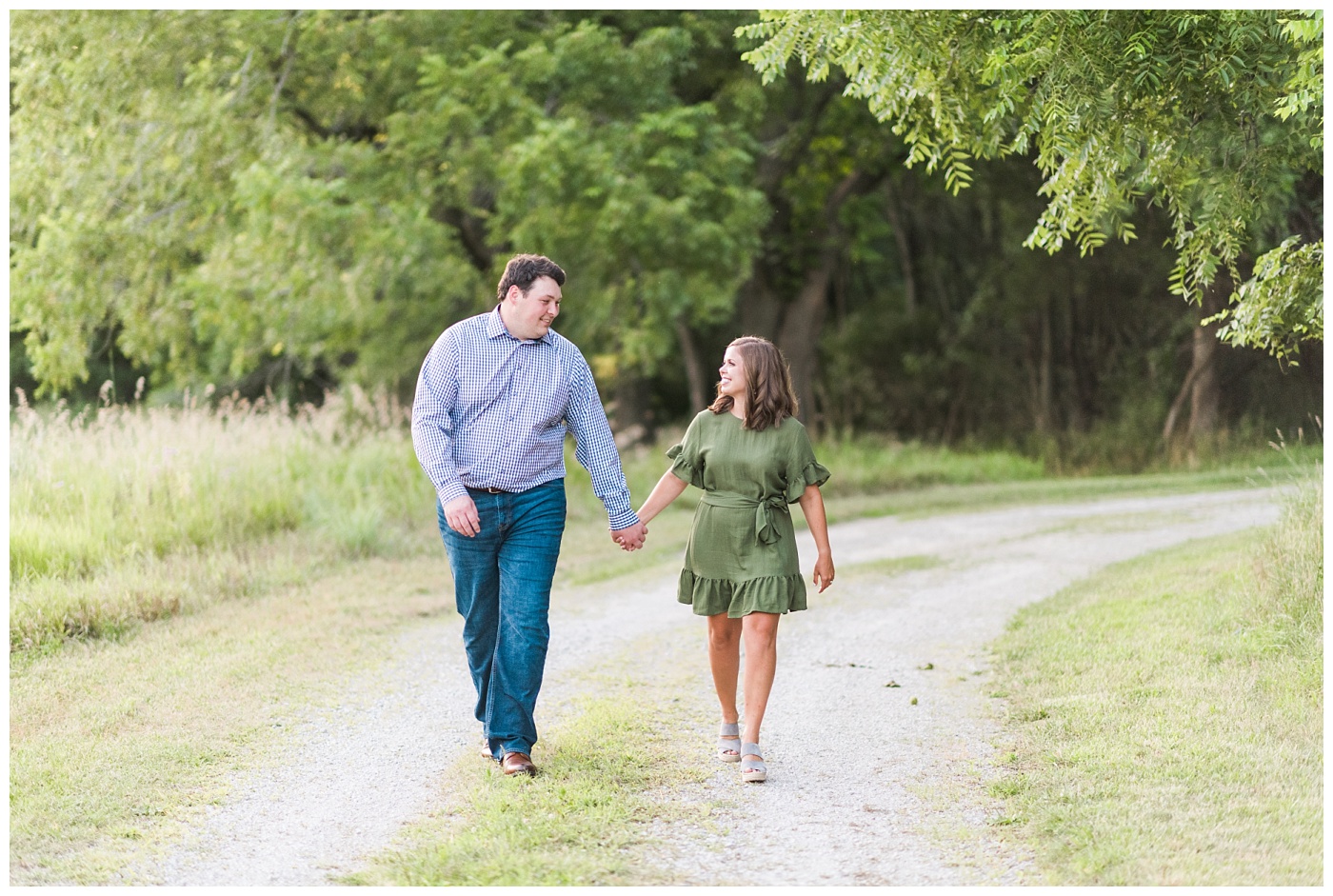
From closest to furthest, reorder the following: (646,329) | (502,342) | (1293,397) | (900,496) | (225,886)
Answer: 1. (225,886)
2. (502,342)
3. (646,329)
4. (900,496)
5. (1293,397)

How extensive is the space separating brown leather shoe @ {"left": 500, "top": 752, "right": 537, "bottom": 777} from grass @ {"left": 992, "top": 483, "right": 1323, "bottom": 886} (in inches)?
69.9

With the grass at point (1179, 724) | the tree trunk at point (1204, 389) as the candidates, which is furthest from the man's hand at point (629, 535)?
the tree trunk at point (1204, 389)

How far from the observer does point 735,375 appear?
520 cm

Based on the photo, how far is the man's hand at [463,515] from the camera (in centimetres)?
492

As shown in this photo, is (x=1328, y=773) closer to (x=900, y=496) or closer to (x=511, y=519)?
(x=511, y=519)

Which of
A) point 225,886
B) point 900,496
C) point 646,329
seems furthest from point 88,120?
point 225,886

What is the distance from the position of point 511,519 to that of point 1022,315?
2413 centimetres

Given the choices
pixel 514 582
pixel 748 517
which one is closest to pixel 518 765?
pixel 514 582

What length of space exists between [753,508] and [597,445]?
2.35 ft

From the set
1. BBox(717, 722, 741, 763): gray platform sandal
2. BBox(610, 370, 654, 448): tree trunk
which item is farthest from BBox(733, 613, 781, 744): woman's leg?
BBox(610, 370, 654, 448): tree trunk

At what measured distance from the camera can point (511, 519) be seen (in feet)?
16.8

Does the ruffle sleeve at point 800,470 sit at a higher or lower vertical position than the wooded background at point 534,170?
lower

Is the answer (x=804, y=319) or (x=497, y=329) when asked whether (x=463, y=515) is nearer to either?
(x=497, y=329)

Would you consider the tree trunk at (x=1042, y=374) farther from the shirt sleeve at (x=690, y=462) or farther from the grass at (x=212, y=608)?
the shirt sleeve at (x=690, y=462)
